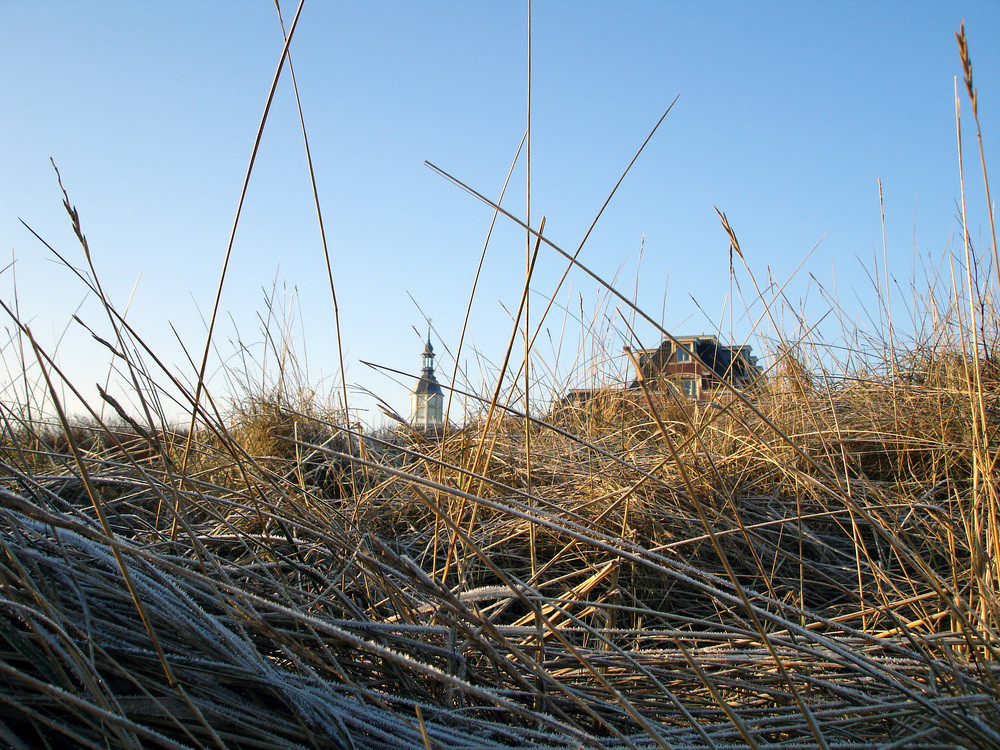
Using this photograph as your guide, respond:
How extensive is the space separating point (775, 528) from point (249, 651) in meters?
1.20

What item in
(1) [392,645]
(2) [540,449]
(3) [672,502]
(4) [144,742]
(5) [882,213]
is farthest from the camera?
(2) [540,449]

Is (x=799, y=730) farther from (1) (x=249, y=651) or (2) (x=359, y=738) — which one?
(1) (x=249, y=651)

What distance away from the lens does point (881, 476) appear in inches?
64.7

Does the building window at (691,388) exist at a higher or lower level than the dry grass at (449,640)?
higher

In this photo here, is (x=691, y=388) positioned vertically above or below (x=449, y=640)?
above

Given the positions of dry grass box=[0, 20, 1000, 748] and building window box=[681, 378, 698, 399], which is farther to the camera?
building window box=[681, 378, 698, 399]

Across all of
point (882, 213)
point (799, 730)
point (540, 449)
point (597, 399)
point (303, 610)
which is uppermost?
point (882, 213)

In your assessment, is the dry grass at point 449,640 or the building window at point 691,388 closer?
the dry grass at point 449,640

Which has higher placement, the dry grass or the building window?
the building window

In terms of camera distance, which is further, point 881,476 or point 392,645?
point 881,476

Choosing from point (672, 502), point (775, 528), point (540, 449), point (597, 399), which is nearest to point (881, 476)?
point (775, 528)

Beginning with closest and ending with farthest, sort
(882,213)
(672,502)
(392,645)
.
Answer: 1. (392,645)
2. (672,502)
3. (882,213)

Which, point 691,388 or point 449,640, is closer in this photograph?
point 449,640

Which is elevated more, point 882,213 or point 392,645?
point 882,213
